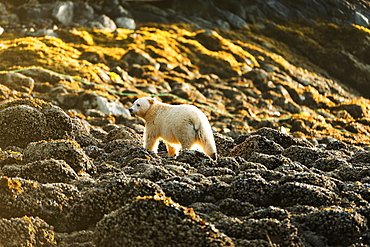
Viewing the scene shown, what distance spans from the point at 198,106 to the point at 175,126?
2746cm

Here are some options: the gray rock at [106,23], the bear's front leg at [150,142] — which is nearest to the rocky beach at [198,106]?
the gray rock at [106,23]

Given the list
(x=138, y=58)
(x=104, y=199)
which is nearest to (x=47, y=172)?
(x=104, y=199)

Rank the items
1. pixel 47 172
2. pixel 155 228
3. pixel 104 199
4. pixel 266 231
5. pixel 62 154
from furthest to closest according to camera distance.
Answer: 1. pixel 62 154
2. pixel 47 172
3. pixel 104 199
4. pixel 266 231
5. pixel 155 228

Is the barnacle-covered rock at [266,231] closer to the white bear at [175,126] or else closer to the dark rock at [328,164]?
the dark rock at [328,164]

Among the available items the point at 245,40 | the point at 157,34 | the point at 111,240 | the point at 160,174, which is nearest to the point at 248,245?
the point at 111,240

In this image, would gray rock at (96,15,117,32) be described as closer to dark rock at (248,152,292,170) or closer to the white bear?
the white bear

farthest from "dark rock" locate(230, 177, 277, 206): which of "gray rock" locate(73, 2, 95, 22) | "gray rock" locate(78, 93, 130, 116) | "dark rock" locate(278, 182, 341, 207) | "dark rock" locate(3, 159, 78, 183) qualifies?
"gray rock" locate(73, 2, 95, 22)

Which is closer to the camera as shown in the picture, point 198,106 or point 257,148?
point 257,148

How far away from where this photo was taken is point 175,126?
16578 mm

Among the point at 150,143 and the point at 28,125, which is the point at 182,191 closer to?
the point at 28,125

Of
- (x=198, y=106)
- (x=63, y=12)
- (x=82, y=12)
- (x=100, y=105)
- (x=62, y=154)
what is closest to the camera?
(x=62, y=154)

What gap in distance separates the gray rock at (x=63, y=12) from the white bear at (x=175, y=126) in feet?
147

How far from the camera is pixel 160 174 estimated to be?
465 inches

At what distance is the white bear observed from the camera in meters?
16.1
